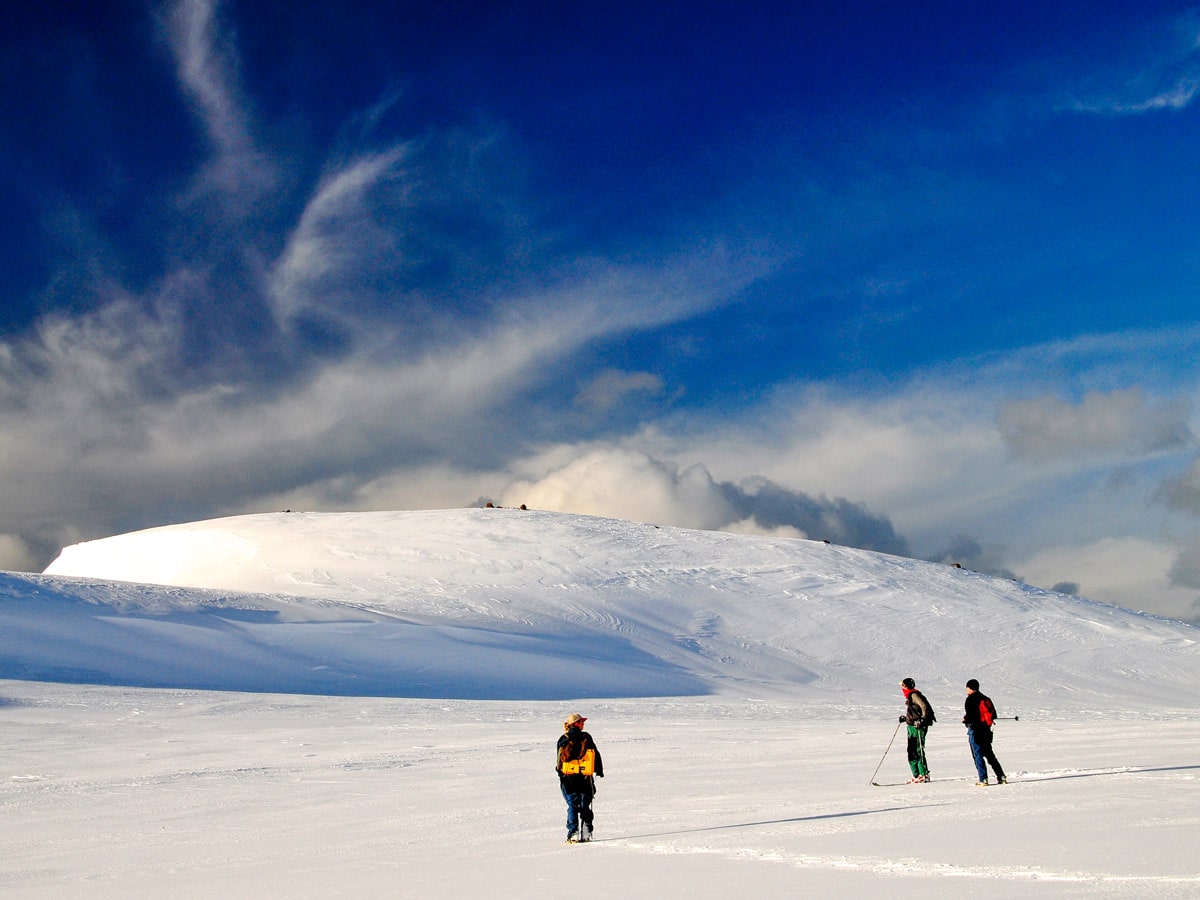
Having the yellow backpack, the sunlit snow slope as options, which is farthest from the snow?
the yellow backpack

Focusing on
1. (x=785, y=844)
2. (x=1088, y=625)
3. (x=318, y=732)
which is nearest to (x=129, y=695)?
(x=318, y=732)

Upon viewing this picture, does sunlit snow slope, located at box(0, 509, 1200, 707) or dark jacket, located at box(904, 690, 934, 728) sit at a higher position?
sunlit snow slope, located at box(0, 509, 1200, 707)

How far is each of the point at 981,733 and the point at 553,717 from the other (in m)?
17.2

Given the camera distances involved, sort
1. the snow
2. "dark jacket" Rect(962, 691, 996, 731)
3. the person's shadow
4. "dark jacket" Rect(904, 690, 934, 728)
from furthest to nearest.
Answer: "dark jacket" Rect(904, 690, 934, 728), "dark jacket" Rect(962, 691, 996, 731), the person's shadow, the snow

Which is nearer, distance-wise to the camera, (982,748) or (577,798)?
(577,798)

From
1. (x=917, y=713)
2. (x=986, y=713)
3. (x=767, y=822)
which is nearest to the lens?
(x=767, y=822)

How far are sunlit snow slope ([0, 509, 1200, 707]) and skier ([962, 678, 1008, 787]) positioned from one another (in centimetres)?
2279

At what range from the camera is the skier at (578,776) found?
37.4 ft

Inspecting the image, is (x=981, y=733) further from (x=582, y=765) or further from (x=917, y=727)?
(x=582, y=765)

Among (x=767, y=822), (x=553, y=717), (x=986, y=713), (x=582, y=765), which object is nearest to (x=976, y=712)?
(x=986, y=713)

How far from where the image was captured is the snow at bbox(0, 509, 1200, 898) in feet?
32.9

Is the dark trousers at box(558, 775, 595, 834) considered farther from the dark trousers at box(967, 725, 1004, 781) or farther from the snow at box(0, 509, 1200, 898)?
the dark trousers at box(967, 725, 1004, 781)

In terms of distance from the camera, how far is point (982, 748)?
587 inches

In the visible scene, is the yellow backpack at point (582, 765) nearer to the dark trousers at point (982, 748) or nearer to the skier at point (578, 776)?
the skier at point (578, 776)
